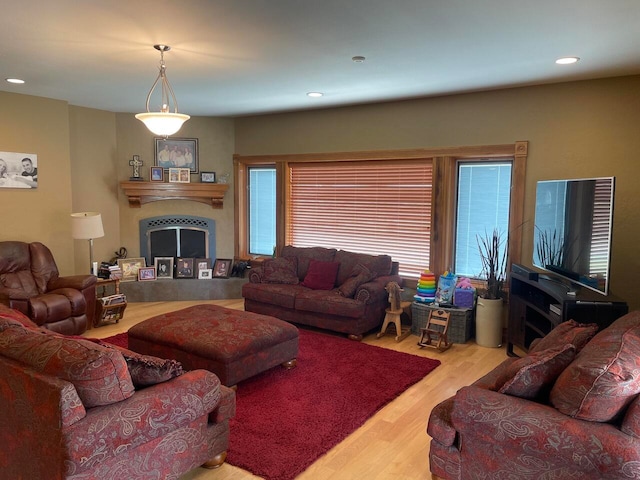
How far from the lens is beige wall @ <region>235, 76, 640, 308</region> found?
4.39 meters

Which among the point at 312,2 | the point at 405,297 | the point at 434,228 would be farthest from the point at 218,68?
the point at 405,297

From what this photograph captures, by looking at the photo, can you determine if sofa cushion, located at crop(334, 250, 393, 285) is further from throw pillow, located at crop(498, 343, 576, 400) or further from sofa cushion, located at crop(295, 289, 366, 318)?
throw pillow, located at crop(498, 343, 576, 400)

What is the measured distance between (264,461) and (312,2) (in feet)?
8.52

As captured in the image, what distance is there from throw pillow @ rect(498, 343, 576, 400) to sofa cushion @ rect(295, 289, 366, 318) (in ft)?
8.93

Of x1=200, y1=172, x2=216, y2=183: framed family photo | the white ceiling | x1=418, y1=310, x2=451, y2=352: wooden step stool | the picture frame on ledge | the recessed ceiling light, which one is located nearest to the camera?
the white ceiling

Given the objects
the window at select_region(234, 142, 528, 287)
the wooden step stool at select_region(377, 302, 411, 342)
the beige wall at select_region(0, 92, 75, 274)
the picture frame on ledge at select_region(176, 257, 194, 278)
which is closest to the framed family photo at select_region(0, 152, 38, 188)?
the beige wall at select_region(0, 92, 75, 274)

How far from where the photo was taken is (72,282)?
5.16 m

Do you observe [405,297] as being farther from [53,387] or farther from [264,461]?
[53,387]

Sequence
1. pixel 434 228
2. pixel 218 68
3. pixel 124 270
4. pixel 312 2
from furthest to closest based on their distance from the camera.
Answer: pixel 124 270 < pixel 434 228 < pixel 218 68 < pixel 312 2

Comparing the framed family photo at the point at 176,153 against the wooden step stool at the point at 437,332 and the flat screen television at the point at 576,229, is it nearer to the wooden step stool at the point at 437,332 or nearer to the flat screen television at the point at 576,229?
the wooden step stool at the point at 437,332

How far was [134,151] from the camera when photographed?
6789 mm

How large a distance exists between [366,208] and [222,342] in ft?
10.1

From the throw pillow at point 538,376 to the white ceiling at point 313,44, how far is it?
73.7 inches

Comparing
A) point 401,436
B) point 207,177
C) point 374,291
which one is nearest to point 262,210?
point 207,177
